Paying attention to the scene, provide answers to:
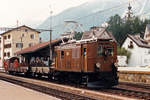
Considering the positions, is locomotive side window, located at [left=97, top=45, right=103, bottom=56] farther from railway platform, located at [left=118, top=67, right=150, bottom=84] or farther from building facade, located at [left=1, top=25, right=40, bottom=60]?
building facade, located at [left=1, top=25, right=40, bottom=60]

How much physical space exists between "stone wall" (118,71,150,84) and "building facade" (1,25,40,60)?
55.6 m

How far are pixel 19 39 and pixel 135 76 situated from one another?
2363 inches

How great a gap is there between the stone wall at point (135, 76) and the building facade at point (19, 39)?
182 ft

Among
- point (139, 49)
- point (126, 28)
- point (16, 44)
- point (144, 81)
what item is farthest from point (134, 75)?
point (126, 28)

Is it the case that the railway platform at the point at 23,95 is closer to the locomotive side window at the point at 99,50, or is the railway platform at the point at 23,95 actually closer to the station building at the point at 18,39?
the locomotive side window at the point at 99,50

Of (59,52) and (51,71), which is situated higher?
(59,52)

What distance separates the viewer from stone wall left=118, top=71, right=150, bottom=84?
799 inches

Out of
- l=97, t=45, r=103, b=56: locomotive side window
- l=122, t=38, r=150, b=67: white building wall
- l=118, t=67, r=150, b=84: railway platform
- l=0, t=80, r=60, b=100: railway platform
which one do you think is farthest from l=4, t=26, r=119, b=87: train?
l=122, t=38, r=150, b=67: white building wall

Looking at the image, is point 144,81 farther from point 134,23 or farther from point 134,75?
point 134,23

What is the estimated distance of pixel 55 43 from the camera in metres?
31.9

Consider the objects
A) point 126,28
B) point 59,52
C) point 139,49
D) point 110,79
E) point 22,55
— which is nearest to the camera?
point 110,79

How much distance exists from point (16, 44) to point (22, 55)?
138 ft

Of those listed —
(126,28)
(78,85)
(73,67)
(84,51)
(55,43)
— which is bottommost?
(78,85)

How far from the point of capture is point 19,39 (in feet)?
251
